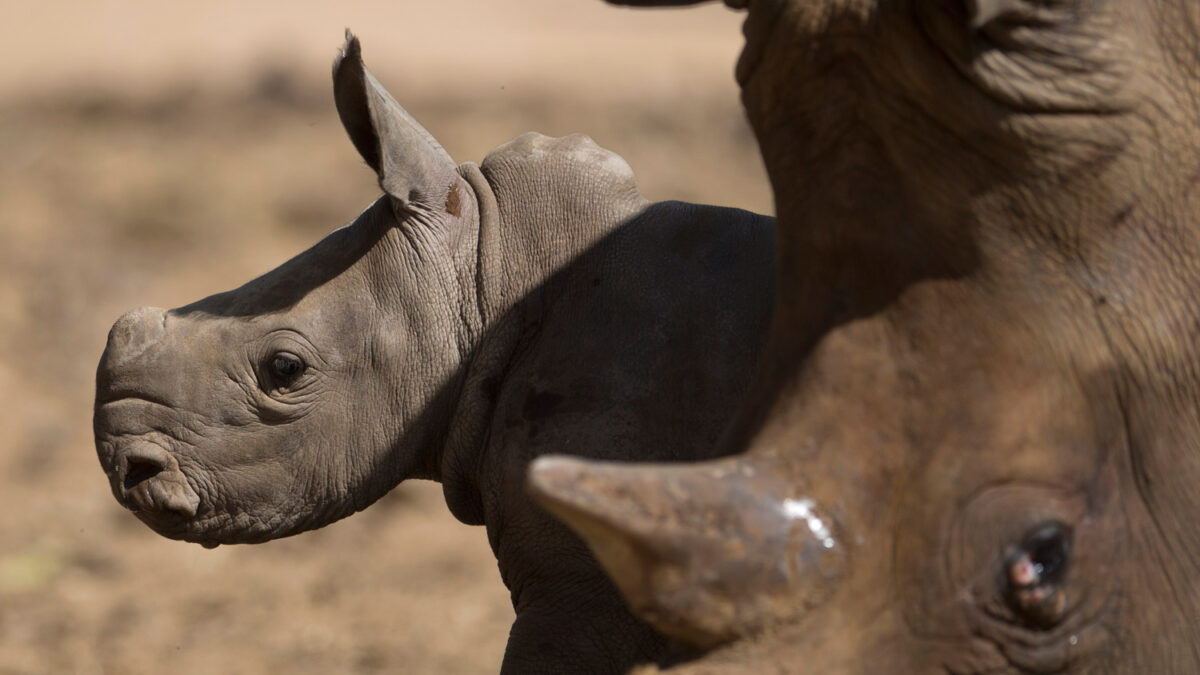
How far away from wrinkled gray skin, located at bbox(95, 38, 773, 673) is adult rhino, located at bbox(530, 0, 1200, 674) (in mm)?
1243

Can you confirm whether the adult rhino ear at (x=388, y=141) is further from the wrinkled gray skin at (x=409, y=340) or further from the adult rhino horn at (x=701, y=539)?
the adult rhino horn at (x=701, y=539)

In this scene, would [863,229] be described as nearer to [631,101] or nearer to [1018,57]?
[1018,57]

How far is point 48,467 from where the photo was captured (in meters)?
9.24

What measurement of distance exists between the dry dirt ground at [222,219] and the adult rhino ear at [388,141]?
9.94 ft

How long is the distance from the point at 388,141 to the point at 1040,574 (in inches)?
86.3

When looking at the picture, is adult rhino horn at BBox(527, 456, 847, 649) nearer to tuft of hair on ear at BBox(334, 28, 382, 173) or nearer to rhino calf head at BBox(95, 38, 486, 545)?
rhino calf head at BBox(95, 38, 486, 545)

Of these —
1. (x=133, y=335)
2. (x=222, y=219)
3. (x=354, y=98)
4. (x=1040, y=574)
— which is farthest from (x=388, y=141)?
(x=222, y=219)

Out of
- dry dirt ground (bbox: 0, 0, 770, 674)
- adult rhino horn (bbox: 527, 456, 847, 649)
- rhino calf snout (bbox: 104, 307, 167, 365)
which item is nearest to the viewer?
adult rhino horn (bbox: 527, 456, 847, 649)

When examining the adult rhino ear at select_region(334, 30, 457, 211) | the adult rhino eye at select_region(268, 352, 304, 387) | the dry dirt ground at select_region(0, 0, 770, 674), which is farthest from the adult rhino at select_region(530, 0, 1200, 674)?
the dry dirt ground at select_region(0, 0, 770, 674)

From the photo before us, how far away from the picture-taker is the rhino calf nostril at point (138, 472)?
171 inches

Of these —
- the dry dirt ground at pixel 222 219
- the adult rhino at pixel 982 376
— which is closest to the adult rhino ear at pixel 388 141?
the adult rhino at pixel 982 376

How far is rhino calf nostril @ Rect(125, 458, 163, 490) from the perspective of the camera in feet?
14.2

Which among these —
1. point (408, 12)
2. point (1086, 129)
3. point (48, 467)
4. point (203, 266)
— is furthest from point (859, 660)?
point (408, 12)

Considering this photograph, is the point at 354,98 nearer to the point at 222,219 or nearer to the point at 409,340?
the point at 409,340
